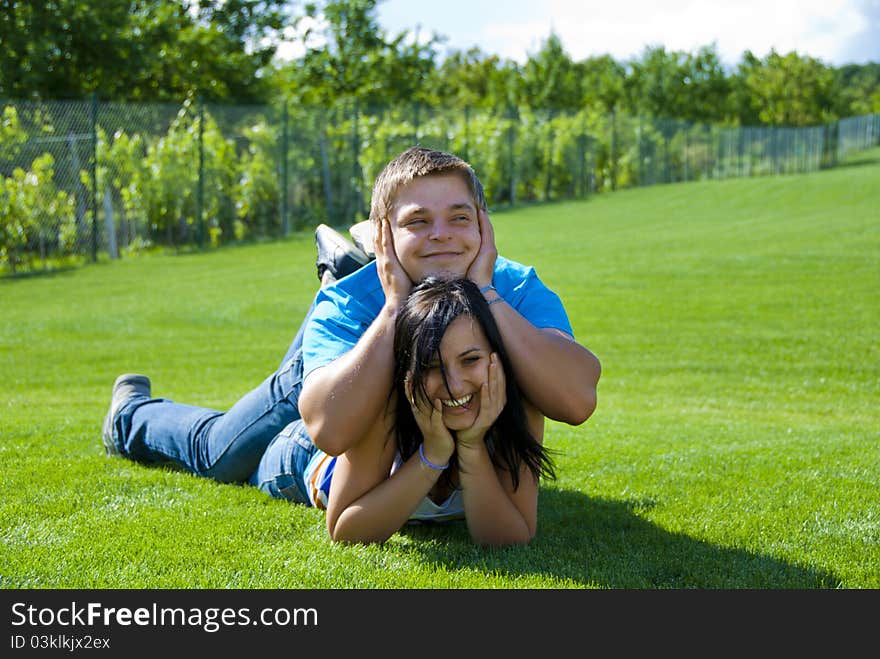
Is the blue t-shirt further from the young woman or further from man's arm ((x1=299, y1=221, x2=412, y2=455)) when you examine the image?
the young woman

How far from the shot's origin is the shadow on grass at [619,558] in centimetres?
309

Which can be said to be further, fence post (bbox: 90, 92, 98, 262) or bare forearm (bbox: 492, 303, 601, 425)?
fence post (bbox: 90, 92, 98, 262)

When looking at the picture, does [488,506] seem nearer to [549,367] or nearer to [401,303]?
[549,367]

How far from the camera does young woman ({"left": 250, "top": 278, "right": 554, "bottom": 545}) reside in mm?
3053

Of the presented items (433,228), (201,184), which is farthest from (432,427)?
(201,184)

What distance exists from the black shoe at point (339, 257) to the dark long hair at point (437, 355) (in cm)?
107

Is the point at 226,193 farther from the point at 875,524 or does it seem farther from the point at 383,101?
the point at 875,524

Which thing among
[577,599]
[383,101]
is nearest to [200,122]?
[383,101]

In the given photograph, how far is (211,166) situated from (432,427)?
17.4 m

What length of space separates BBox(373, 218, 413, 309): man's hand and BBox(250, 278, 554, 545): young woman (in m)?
0.04

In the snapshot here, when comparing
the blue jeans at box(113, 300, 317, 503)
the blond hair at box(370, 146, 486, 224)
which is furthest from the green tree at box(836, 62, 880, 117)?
the blond hair at box(370, 146, 486, 224)

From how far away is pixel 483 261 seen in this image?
3.30 meters

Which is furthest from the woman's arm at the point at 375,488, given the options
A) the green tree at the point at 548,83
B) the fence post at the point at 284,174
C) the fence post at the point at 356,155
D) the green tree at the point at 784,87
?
the green tree at the point at 784,87

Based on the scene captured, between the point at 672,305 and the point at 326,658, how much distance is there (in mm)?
A: 10631
